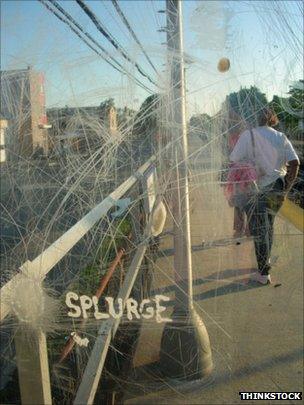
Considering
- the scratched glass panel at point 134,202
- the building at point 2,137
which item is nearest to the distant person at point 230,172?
the scratched glass panel at point 134,202

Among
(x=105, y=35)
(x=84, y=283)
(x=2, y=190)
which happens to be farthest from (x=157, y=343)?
(x=105, y=35)

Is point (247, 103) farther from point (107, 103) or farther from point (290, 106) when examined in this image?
point (107, 103)

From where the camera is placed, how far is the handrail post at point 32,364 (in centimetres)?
161

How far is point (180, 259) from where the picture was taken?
2012 mm

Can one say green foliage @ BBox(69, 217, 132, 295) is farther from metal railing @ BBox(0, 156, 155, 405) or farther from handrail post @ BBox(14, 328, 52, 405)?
handrail post @ BBox(14, 328, 52, 405)

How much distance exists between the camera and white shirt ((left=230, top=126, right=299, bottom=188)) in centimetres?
171

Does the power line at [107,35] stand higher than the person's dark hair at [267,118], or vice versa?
the power line at [107,35]

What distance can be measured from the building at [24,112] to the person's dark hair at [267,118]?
29.6 inches

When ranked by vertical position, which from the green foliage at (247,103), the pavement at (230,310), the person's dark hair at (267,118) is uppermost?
the green foliage at (247,103)

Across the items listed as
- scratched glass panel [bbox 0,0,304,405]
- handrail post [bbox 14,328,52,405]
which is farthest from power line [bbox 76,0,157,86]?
handrail post [bbox 14,328,52,405]

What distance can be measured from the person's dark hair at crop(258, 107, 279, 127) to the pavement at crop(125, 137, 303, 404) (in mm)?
218

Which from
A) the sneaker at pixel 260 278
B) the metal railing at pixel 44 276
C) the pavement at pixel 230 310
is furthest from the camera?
the sneaker at pixel 260 278

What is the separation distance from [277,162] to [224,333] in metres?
0.82

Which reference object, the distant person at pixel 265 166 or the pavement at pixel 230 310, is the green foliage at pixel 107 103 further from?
the distant person at pixel 265 166
